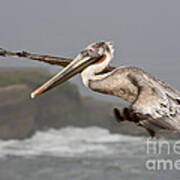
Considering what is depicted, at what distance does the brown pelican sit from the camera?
6.22 feet

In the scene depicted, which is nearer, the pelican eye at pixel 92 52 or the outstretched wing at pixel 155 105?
the outstretched wing at pixel 155 105

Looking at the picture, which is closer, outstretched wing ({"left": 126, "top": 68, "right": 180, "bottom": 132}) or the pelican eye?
outstretched wing ({"left": 126, "top": 68, "right": 180, "bottom": 132})

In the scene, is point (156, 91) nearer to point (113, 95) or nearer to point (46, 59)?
point (113, 95)

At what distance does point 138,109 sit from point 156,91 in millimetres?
287

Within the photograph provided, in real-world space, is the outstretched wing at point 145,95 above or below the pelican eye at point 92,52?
below

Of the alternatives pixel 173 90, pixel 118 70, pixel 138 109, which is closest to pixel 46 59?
pixel 118 70

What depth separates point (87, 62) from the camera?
2.63 m

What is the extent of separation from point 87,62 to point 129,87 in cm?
44

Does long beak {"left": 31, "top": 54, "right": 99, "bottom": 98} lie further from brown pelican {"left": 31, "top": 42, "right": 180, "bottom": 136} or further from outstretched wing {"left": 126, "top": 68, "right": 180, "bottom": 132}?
outstretched wing {"left": 126, "top": 68, "right": 180, "bottom": 132}

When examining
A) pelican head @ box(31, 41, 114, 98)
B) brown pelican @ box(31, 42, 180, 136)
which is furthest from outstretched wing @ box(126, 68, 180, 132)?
pelican head @ box(31, 41, 114, 98)

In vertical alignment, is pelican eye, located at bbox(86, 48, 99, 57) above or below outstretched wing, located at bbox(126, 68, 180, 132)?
above

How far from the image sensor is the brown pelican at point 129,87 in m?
1.89

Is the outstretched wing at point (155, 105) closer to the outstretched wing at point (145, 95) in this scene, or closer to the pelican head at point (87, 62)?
the outstretched wing at point (145, 95)

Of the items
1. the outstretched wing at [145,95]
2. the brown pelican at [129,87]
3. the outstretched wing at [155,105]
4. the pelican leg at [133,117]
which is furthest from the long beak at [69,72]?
the pelican leg at [133,117]
